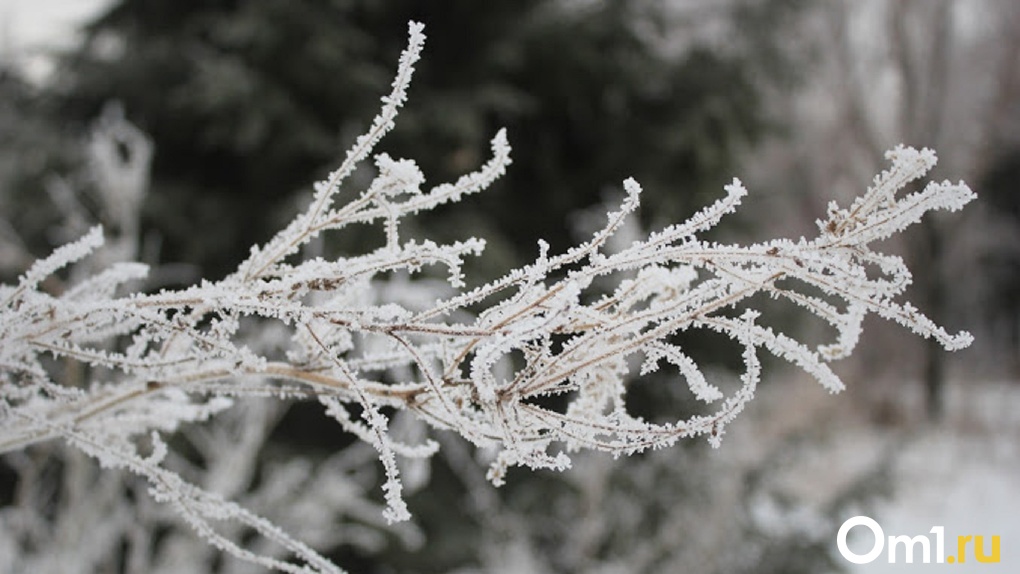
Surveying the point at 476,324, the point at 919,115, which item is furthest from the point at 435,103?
the point at 919,115

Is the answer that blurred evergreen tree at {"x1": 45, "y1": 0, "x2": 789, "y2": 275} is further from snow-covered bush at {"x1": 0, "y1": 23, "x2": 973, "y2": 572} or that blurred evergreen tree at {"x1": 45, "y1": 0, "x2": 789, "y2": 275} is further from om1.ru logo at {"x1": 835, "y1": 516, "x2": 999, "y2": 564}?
snow-covered bush at {"x1": 0, "y1": 23, "x2": 973, "y2": 572}

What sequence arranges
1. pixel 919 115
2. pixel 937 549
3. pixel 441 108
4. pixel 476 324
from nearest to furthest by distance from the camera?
pixel 476 324
pixel 441 108
pixel 937 549
pixel 919 115

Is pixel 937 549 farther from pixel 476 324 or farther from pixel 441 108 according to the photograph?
pixel 476 324

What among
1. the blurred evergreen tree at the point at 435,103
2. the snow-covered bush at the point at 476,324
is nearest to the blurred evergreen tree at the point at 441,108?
the blurred evergreen tree at the point at 435,103

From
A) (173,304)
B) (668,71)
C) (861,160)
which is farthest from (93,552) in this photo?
(861,160)

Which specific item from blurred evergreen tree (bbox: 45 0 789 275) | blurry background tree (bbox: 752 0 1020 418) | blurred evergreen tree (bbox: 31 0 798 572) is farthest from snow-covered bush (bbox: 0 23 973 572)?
blurry background tree (bbox: 752 0 1020 418)

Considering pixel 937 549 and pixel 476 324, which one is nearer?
pixel 476 324

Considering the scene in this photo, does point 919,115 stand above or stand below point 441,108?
above

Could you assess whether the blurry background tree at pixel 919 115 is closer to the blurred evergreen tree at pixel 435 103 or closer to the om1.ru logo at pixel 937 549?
the om1.ru logo at pixel 937 549
